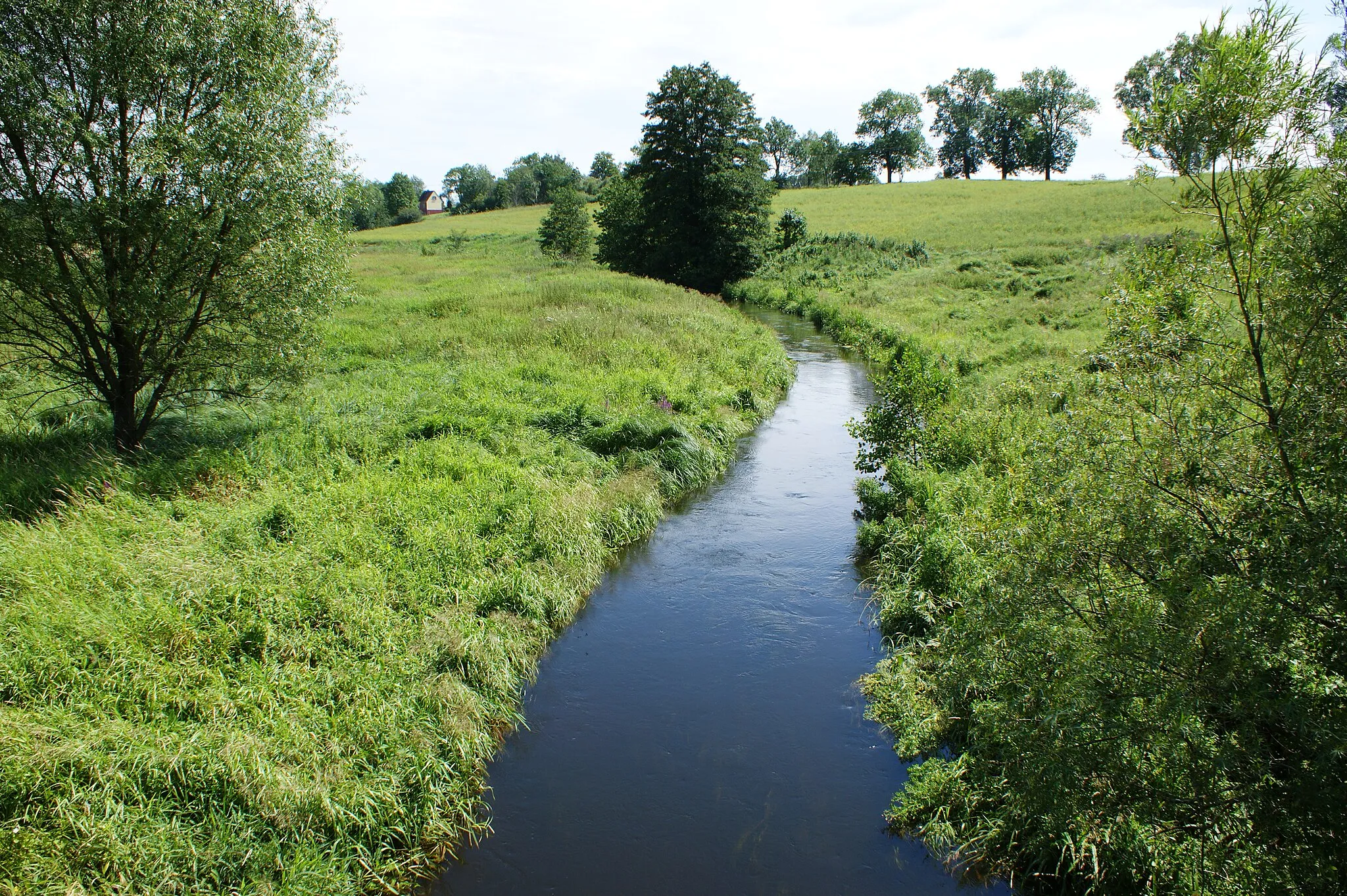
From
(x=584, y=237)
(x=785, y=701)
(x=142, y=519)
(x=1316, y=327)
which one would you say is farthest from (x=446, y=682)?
(x=584, y=237)

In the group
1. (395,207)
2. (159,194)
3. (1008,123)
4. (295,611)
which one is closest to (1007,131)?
(1008,123)

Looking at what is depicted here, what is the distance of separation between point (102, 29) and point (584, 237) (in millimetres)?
43474

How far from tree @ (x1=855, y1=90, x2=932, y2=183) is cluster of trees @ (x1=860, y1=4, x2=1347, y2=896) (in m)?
106

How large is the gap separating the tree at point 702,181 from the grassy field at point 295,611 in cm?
2851

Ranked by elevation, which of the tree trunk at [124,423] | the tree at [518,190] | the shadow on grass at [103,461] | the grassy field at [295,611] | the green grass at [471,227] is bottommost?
the grassy field at [295,611]

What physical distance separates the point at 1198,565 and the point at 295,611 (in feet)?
24.3

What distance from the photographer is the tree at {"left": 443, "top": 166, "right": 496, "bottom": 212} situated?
385ft

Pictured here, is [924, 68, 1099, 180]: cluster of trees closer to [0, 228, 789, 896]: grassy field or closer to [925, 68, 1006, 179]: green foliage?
[925, 68, 1006, 179]: green foliage

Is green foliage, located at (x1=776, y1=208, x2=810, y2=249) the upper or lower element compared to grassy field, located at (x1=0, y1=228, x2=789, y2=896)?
upper

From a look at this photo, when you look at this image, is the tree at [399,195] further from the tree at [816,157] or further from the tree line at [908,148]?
the tree at [816,157]

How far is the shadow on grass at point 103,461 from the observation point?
8984 millimetres

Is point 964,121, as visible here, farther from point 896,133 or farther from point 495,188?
point 495,188

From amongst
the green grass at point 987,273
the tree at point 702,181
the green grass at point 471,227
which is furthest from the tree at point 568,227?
the green grass at point 471,227

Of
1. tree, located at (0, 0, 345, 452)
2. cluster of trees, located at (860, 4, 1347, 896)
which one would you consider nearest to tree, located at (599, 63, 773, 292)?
tree, located at (0, 0, 345, 452)
